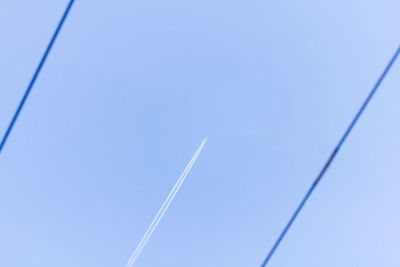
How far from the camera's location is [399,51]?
3373 millimetres

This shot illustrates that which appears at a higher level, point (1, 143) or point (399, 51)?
point (399, 51)

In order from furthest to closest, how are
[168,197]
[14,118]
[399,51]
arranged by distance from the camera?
[168,197]
[399,51]
[14,118]

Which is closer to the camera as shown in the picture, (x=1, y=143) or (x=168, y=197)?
(x=1, y=143)

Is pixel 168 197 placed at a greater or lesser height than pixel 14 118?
lesser

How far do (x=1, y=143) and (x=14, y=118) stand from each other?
7.6 inches

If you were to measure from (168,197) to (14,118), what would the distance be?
4.20m

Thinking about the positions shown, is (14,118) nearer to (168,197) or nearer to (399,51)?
(399,51)

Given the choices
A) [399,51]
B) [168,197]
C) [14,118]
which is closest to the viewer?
[14,118]

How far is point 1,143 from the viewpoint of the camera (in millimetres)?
2881

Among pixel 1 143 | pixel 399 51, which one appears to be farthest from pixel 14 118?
pixel 399 51

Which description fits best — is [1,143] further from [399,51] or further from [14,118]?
[399,51]

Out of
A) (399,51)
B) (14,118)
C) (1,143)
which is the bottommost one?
(1,143)

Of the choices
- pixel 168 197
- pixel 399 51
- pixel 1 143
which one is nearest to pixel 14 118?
pixel 1 143

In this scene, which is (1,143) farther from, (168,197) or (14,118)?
(168,197)
